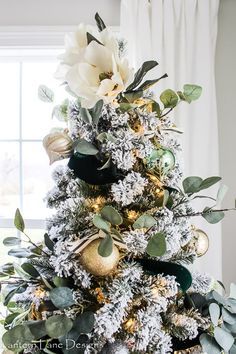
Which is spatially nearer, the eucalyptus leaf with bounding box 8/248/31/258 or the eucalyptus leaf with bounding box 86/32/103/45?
the eucalyptus leaf with bounding box 86/32/103/45

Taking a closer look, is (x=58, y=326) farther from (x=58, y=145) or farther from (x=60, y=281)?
(x=58, y=145)

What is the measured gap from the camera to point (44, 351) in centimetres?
77

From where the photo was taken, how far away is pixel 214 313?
2.57 ft

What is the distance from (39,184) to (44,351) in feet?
4.64

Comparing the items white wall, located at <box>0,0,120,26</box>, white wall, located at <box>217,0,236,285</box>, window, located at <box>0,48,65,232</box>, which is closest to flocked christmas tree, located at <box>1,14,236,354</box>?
white wall, located at <box>217,0,236,285</box>

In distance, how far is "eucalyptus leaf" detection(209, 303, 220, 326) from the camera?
0.78 m

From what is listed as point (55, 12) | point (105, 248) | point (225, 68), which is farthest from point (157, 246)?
point (55, 12)

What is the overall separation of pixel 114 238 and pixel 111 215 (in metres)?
0.10

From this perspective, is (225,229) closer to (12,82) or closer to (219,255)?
(219,255)

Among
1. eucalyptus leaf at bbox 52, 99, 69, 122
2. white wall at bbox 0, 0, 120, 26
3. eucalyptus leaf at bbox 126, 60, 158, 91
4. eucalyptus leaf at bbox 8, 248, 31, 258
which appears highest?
white wall at bbox 0, 0, 120, 26

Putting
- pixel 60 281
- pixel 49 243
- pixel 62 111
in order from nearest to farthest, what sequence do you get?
pixel 60 281 < pixel 49 243 < pixel 62 111

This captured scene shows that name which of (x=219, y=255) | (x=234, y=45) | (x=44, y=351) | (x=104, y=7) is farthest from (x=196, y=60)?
(x=44, y=351)

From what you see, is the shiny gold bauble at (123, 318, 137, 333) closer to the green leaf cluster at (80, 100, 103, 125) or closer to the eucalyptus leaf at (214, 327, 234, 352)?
the eucalyptus leaf at (214, 327, 234, 352)

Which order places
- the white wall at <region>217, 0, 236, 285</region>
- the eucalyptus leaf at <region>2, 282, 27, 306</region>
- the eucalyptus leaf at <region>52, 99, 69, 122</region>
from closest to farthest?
1. the eucalyptus leaf at <region>2, 282, 27, 306</region>
2. the eucalyptus leaf at <region>52, 99, 69, 122</region>
3. the white wall at <region>217, 0, 236, 285</region>
